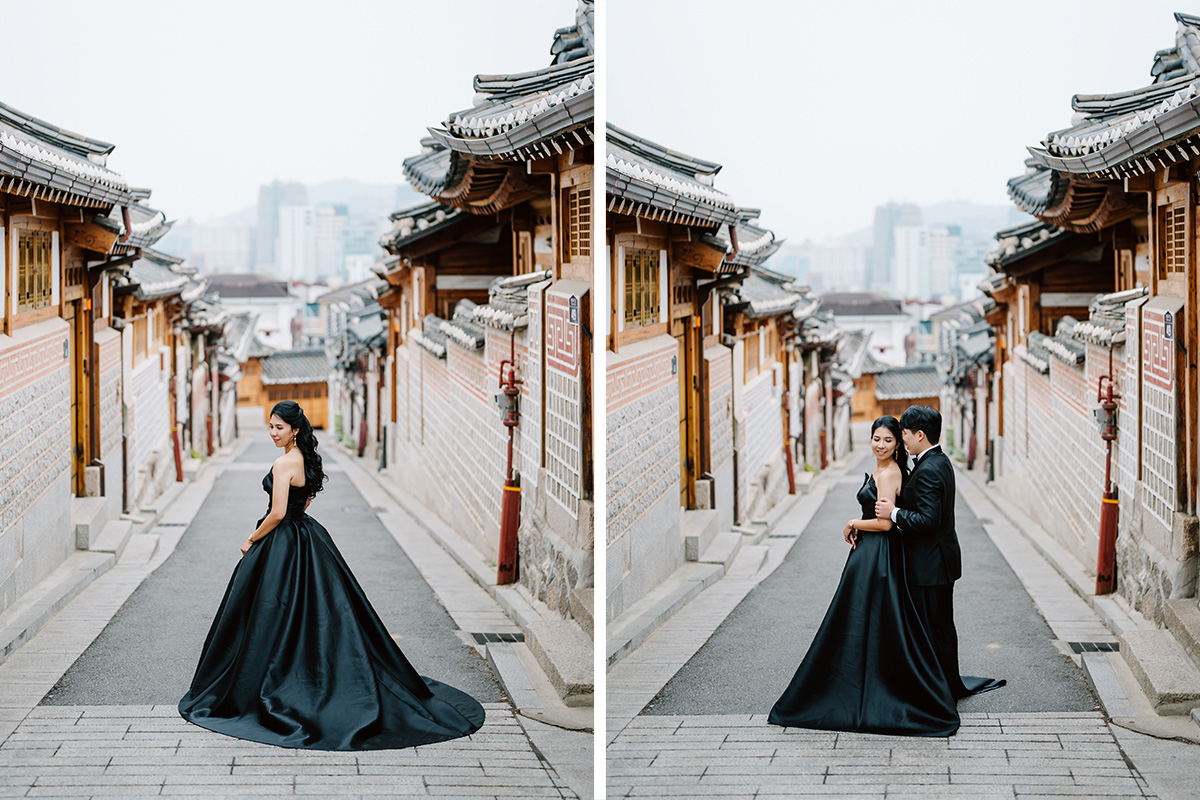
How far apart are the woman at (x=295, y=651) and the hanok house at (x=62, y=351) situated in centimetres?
79

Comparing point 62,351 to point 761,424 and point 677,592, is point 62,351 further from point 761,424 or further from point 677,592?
point 761,424

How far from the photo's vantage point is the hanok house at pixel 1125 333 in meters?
4.31

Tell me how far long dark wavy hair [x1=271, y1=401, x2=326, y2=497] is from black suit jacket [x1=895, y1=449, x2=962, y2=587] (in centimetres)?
219

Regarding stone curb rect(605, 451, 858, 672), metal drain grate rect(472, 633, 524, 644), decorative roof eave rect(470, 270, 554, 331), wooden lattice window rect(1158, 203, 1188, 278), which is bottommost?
metal drain grate rect(472, 633, 524, 644)

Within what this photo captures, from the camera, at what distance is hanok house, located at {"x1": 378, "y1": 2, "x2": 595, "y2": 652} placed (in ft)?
15.0

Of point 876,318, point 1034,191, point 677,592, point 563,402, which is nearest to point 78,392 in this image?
point 563,402

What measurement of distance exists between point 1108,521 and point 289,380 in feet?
12.5

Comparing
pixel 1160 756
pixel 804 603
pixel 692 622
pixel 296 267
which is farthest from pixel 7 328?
pixel 1160 756

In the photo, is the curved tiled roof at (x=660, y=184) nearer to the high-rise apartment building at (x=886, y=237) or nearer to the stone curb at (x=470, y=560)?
the high-rise apartment building at (x=886, y=237)

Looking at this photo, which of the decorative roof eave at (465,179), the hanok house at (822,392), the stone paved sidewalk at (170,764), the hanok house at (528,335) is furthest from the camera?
the hanok house at (822,392)

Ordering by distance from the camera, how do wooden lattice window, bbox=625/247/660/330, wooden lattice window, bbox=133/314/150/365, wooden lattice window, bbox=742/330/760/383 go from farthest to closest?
wooden lattice window, bbox=742/330/760/383, wooden lattice window, bbox=133/314/150/365, wooden lattice window, bbox=625/247/660/330

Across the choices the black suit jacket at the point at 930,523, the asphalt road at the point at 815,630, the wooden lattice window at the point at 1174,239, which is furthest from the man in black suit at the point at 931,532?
the wooden lattice window at the point at 1174,239

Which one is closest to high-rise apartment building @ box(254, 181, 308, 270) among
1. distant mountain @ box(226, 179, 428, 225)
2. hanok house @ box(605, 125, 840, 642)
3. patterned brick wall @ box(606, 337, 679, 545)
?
distant mountain @ box(226, 179, 428, 225)

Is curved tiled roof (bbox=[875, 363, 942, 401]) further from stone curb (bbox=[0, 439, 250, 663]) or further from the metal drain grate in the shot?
stone curb (bbox=[0, 439, 250, 663])
